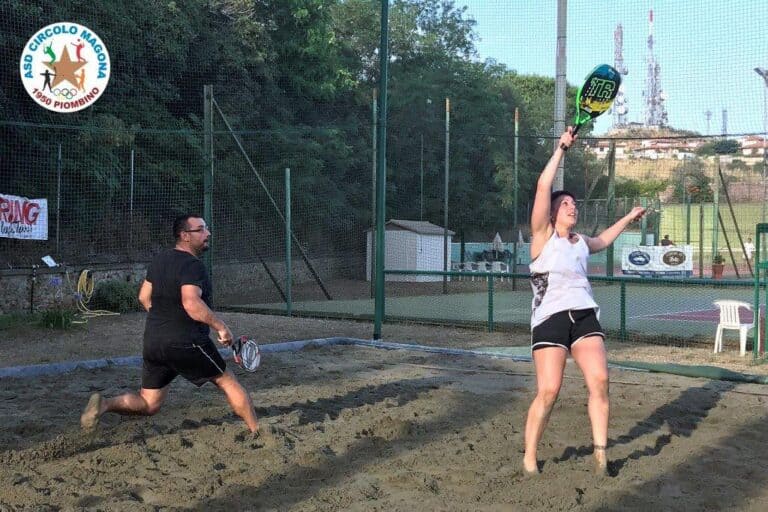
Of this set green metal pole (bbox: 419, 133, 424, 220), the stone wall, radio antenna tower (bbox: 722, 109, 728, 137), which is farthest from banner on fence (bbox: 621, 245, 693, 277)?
radio antenna tower (bbox: 722, 109, 728, 137)

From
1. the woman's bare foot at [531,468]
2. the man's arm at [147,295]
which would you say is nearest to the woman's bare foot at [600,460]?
the woman's bare foot at [531,468]

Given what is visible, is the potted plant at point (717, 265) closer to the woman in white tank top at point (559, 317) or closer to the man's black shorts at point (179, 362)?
the woman in white tank top at point (559, 317)

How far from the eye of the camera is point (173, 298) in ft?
19.1

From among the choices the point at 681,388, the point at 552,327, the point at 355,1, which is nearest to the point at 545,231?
the point at 552,327

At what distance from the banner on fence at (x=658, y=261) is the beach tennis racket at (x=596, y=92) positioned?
2210 cm

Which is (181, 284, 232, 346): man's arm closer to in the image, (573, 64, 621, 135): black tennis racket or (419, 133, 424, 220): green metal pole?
(573, 64, 621, 135): black tennis racket

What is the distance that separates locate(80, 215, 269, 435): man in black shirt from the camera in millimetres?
5727

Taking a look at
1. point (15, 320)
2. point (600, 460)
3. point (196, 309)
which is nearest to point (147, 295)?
point (196, 309)

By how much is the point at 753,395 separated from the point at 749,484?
3.33m

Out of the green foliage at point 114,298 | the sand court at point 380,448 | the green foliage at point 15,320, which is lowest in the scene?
the sand court at point 380,448

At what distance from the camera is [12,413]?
700 cm

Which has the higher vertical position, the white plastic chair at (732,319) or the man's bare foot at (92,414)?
the white plastic chair at (732,319)

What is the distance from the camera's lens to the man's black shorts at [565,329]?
17.6 ft

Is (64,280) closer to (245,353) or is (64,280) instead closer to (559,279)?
(245,353)
